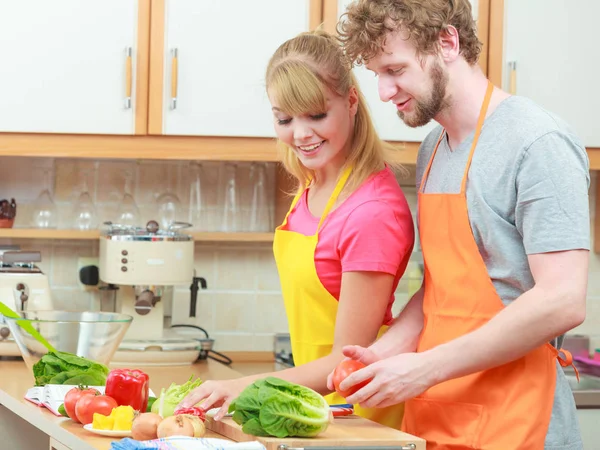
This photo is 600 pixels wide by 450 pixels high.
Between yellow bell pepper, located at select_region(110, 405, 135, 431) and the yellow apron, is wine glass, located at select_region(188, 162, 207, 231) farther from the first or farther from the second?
yellow bell pepper, located at select_region(110, 405, 135, 431)

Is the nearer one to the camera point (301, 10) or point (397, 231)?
point (397, 231)

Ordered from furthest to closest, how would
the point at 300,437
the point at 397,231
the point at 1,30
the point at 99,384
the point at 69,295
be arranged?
the point at 69,295, the point at 1,30, the point at 99,384, the point at 397,231, the point at 300,437

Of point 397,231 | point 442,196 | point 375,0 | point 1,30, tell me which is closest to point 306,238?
point 397,231

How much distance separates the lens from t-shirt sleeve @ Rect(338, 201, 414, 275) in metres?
1.68

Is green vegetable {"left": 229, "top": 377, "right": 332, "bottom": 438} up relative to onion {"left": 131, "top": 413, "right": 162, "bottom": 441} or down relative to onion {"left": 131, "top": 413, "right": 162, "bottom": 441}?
up

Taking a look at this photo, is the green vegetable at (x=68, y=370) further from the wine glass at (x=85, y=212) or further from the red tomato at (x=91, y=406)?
the wine glass at (x=85, y=212)

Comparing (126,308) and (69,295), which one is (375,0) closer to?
(126,308)

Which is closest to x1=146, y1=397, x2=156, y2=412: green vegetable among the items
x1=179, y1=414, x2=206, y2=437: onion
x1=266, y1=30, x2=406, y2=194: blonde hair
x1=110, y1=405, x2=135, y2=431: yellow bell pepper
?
x1=110, y1=405, x2=135, y2=431: yellow bell pepper

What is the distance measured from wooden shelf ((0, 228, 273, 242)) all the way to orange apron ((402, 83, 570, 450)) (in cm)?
141

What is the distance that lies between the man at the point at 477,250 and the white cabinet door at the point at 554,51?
1.26 metres

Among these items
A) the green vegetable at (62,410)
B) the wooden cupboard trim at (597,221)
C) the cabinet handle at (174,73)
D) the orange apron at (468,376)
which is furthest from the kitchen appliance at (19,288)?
the wooden cupboard trim at (597,221)

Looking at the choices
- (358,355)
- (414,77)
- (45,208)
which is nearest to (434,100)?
(414,77)

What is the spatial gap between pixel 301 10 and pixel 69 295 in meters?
1.17

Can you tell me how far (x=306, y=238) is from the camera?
5.96ft
